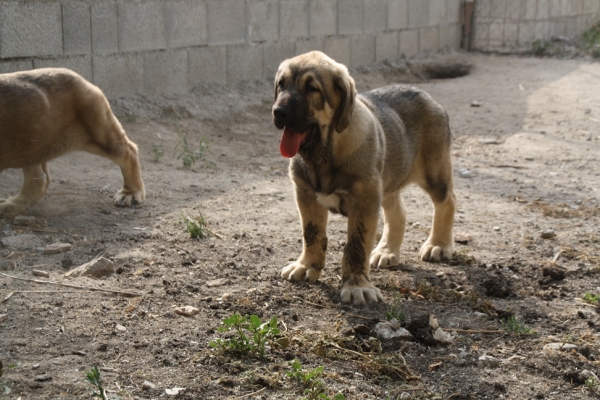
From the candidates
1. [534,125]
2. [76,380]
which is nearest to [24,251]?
[76,380]

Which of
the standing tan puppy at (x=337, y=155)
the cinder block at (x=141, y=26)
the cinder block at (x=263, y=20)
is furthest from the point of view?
the cinder block at (x=263, y=20)

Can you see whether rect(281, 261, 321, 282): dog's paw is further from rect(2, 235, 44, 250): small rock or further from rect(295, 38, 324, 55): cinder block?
rect(295, 38, 324, 55): cinder block

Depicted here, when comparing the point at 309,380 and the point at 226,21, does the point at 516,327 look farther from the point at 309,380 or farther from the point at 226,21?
the point at 226,21

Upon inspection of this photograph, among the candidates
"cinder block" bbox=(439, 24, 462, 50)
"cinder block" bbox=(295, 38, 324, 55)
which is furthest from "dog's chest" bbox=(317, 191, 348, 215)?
"cinder block" bbox=(439, 24, 462, 50)

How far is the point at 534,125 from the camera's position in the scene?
9.88 meters

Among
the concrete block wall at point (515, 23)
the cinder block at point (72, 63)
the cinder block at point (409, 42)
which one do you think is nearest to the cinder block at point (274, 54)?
the cinder block at point (72, 63)

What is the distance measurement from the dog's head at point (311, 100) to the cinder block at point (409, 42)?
888cm

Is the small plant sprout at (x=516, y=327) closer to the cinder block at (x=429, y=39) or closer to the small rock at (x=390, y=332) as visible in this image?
the small rock at (x=390, y=332)

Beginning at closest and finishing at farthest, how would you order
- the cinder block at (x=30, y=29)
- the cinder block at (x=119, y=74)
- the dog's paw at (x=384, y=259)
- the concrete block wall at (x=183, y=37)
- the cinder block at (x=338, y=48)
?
the dog's paw at (x=384, y=259)
the cinder block at (x=30, y=29)
the concrete block wall at (x=183, y=37)
the cinder block at (x=119, y=74)
the cinder block at (x=338, y=48)

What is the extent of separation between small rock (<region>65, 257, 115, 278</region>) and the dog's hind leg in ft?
5.75

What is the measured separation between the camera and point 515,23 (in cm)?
1567

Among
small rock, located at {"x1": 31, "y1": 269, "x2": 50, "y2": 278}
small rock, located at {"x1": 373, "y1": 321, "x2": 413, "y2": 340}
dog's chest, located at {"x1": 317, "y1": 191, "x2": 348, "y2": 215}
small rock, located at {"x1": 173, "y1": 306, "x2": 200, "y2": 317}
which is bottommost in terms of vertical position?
small rock, located at {"x1": 373, "y1": 321, "x2": 413, "y2": 340}

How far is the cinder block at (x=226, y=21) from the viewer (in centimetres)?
968

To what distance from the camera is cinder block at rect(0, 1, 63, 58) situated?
Answer: 7465 millimetres
